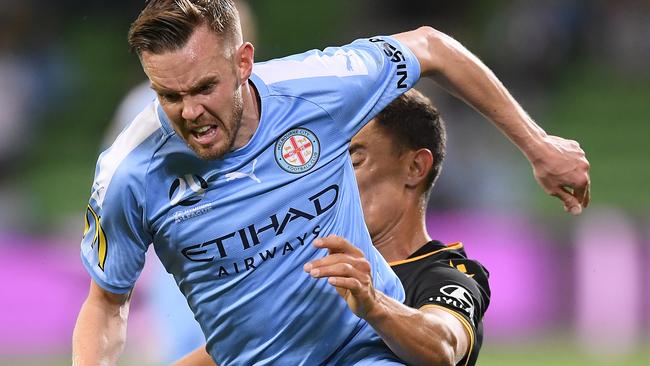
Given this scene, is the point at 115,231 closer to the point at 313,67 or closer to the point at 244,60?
the point at 244,60

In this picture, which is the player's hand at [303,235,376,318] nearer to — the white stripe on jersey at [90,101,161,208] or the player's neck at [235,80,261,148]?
the player's neck at [235,80,261,148]

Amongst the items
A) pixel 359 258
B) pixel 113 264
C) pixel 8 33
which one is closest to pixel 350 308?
pixel 359 258

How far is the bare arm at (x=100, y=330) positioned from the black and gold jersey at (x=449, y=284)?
103cm

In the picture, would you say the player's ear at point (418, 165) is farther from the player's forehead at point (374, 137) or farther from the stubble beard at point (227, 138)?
the stubble beard at point (227, 138)

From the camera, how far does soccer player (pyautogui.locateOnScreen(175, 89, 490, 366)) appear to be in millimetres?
3697

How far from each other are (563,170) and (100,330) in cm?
168

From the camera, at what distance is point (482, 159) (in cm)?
1267

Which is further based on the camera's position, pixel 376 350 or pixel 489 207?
pixel 489 207

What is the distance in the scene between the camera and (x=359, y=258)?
363 centimetres

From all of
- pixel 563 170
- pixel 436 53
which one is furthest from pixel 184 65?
pixel 563 170

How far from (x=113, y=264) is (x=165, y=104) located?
1.86ft

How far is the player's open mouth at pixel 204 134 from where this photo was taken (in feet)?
12.5

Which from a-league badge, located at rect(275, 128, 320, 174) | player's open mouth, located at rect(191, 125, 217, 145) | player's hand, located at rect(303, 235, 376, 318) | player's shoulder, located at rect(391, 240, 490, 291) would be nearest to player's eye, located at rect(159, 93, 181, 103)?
player's open mouth, located at rect(191, 125, 217, 145)

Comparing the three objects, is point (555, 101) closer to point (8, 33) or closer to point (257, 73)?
point (8, 33)
